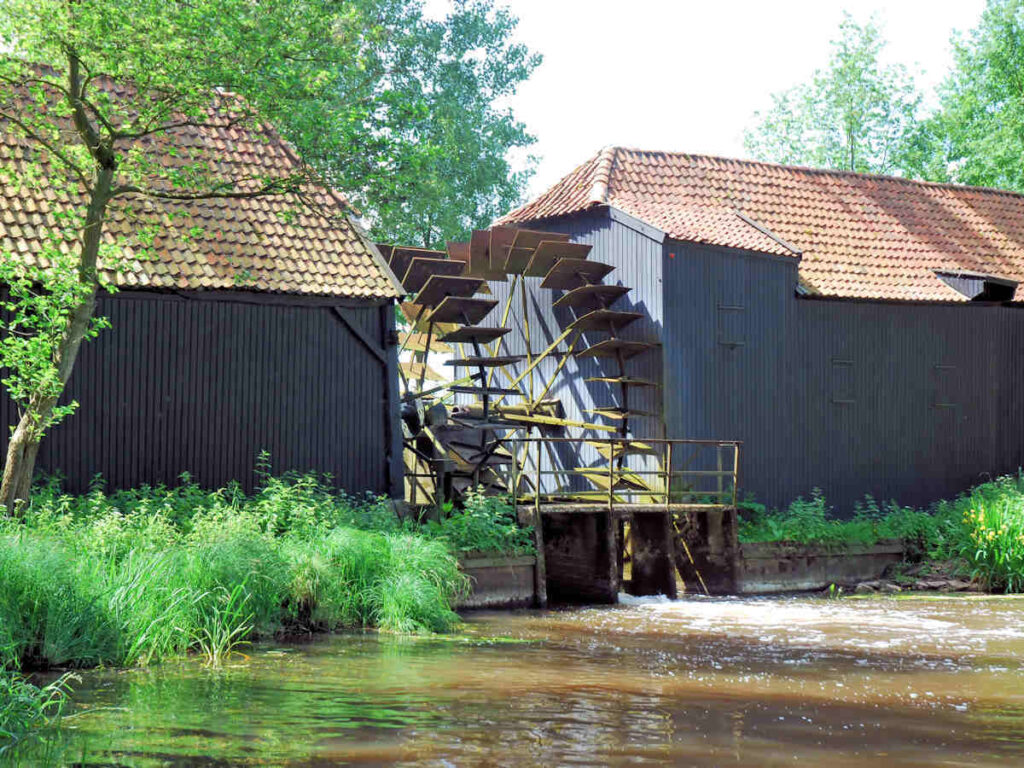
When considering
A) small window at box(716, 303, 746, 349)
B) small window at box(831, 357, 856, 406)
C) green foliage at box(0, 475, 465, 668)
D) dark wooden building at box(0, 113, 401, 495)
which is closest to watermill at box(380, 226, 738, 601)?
small window at box(716, 303, 746, 349)

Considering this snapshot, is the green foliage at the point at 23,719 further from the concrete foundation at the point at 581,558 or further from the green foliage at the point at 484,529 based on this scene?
the concrete foundation at the point at 581,558

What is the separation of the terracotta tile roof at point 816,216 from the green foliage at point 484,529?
4.75 meters

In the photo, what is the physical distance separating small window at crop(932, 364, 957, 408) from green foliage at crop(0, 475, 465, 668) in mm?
9496

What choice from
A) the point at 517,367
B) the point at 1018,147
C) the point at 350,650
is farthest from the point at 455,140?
the point at 350,650

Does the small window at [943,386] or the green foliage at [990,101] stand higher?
the green foliage at [990,101]

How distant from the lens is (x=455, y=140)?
2795cm

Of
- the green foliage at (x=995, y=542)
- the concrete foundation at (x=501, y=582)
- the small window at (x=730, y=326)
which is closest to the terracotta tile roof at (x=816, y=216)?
the small window at (x=730, y=326)

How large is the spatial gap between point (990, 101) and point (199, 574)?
2564 centimetres

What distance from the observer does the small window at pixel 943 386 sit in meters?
19.0

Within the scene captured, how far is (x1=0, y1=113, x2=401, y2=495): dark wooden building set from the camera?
43.7 ft

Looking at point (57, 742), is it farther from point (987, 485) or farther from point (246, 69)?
point (987, 485)

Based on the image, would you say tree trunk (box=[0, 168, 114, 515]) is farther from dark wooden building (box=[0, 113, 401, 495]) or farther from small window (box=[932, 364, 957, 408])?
small window (box=[932, 364, 957, 408])

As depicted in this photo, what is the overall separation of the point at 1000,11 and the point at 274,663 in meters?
26.1

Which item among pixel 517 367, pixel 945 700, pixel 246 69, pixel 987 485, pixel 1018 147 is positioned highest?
pixel 1018 147
